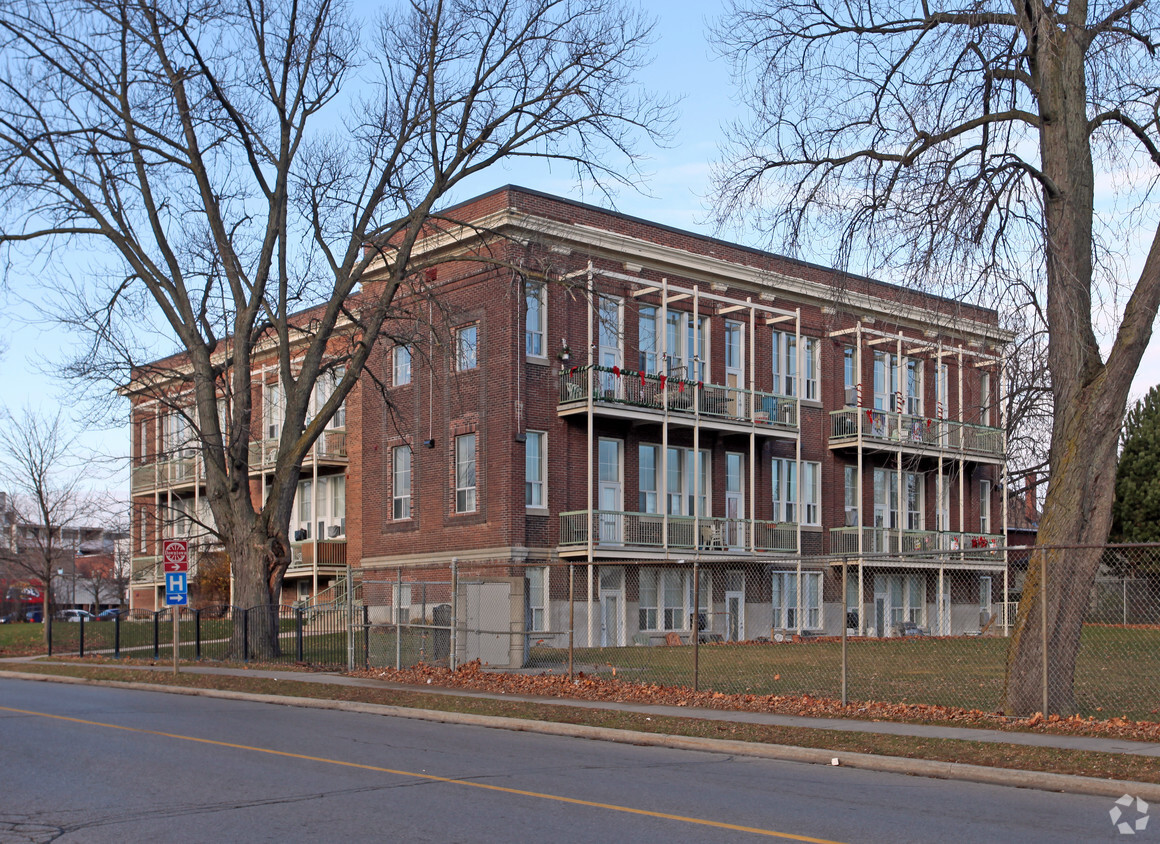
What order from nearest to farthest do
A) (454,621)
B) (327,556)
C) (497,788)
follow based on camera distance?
(497,788) < (454,621) < (327,556)

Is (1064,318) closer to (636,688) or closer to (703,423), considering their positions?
(636,688)

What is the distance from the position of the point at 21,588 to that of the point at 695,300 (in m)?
82.9

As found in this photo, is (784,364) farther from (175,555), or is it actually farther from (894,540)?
(175,555)

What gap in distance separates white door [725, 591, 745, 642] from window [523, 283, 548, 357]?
996cm

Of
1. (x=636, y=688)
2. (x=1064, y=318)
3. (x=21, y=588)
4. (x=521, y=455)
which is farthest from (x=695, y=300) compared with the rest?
(x=21, y=588)

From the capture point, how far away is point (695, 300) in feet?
113

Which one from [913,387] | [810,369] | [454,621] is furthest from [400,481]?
[913,387]

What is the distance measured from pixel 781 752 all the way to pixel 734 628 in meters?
24.3

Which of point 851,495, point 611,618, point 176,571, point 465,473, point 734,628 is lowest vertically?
point 734,628

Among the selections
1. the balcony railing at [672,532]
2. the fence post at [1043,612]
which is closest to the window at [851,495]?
the balcony railing at [672,532]

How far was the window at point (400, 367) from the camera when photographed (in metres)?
36.7

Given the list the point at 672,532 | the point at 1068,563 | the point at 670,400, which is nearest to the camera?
the point at 1068,563

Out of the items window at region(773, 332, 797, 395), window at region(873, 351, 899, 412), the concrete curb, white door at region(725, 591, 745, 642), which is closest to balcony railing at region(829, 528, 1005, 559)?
white door at region(725, 591, 745, 642)

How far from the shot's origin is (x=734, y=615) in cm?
3672
